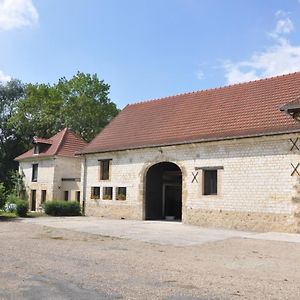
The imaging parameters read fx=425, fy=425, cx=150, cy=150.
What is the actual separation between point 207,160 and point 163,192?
211 inches

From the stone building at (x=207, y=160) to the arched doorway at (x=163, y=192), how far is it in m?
0.06

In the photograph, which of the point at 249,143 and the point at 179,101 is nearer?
the point at 249,143

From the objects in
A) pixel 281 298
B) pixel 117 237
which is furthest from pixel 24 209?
pixel 281 298

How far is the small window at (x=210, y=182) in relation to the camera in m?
19.4

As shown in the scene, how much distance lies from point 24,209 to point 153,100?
1000cm

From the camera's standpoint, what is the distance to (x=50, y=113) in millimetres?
43188

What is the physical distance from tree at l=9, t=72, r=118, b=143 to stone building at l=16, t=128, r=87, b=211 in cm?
957

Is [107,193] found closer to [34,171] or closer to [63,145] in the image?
[63,145]

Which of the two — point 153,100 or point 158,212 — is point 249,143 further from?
point 153,100

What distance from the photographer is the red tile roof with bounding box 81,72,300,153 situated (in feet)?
60.5

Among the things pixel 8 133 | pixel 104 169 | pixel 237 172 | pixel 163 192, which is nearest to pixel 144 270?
pixel 237 172

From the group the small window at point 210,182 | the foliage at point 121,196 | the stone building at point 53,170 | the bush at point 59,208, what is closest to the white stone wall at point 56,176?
the stone building at point 53,170

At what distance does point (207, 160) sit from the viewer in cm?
1947

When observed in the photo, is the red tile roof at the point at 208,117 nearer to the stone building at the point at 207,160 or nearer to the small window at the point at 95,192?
the stone building at the point at 207,160
